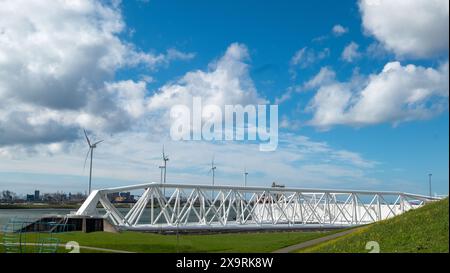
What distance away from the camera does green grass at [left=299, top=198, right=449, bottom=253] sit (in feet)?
77.3

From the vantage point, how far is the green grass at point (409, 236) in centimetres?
2357

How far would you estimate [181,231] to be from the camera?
60156mm

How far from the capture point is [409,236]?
25.5 m

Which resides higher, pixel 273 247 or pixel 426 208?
pixel 426 208
